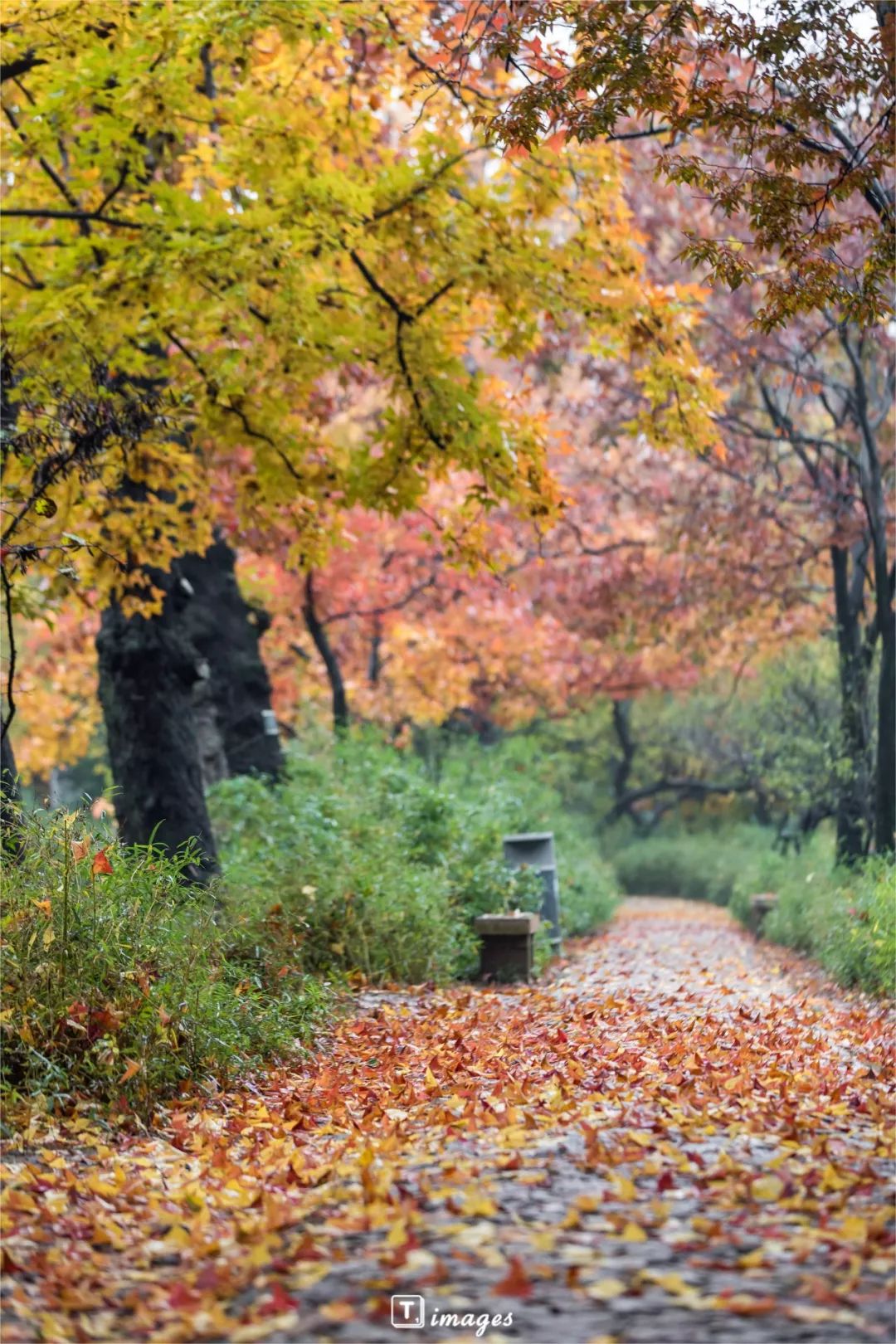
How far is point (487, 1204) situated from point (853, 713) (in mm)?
10440

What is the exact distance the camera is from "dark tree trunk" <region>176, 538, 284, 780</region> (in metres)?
12.6

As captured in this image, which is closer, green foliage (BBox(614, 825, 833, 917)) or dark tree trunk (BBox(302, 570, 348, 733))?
dark tree trunk (BBox(302, 570, 348, 733))

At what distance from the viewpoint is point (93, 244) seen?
24.9 ft

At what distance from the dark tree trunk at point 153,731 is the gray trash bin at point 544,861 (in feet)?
10.8

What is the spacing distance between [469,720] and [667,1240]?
19.4 m

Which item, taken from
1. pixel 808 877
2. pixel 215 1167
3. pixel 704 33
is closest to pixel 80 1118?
pixel 215 1167

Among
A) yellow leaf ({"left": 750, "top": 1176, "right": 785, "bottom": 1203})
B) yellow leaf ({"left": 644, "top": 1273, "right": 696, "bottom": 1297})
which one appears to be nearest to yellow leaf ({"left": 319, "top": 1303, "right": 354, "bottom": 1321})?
yellow leaf ({"left": 644, "top": 1273, "right": 696, "bottom": 1297})

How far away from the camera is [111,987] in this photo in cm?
511

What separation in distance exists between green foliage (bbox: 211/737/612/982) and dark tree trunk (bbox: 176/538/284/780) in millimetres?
469

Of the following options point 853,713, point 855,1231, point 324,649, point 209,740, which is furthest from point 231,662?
point 855,1231

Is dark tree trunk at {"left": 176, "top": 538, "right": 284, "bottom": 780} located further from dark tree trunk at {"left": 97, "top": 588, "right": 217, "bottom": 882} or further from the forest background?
dark tree trunk at {"left": 97, "top": 588, "right": 217, "bottom": 882}

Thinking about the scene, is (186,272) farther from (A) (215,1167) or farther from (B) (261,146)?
(A) (215,1167)

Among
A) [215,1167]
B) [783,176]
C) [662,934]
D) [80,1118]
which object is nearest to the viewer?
[215,1167]

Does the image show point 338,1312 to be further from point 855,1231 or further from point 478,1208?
point 855,1231
